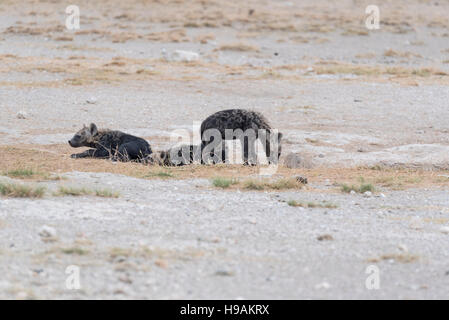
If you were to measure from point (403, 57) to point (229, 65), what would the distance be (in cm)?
661

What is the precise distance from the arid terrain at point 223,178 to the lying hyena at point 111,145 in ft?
1.46

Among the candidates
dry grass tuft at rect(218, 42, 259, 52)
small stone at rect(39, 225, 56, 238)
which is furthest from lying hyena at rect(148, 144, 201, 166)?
dry grass tuft at rect(218, 42, 259, 52)

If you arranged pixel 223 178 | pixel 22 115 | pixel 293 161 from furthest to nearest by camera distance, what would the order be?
1. pixel 22 115
2. pixel 293 161
3. pixel 223 178

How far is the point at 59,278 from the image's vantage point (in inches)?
232

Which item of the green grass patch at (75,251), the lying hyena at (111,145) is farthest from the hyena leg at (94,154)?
the green grass patch at (75,251)

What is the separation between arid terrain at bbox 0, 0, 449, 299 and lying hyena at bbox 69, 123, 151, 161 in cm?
44

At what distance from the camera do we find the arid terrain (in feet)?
20.1

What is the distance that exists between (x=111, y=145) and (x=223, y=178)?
2.64 metres

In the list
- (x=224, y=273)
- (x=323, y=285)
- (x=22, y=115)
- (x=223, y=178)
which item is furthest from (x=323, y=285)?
(x=22, y=115)

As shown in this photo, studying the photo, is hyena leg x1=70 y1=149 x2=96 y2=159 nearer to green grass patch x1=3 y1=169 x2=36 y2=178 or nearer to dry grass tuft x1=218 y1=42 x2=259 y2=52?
green grass patch x1=3 y1=169 x2=36 y2=178

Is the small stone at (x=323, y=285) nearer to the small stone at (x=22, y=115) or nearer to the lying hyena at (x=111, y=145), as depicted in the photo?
the lying hyena at (x=111, y=145)

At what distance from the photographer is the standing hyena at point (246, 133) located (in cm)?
1197

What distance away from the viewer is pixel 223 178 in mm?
10148

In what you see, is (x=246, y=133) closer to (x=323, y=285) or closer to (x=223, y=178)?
(x=223, y=178)
